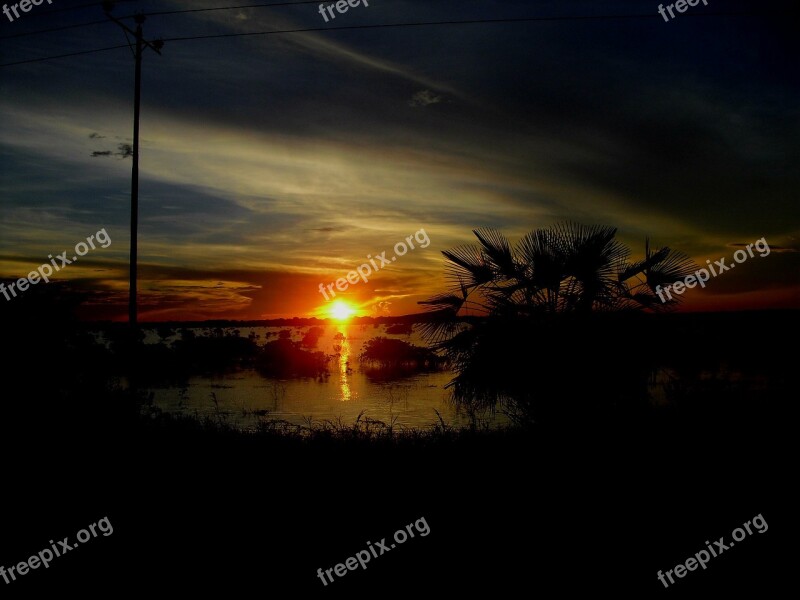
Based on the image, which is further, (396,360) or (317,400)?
(396,360)

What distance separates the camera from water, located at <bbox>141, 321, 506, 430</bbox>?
20.1 meters

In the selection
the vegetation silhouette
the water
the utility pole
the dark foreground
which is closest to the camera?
the dark foreground

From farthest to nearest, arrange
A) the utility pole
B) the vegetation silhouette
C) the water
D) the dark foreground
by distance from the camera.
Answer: the vegetation silhouette
the water
the utility pole
the dark foreground

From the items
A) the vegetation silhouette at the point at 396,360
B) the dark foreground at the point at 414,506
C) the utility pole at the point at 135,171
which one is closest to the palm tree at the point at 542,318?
the dark foreground at the point at 414,506

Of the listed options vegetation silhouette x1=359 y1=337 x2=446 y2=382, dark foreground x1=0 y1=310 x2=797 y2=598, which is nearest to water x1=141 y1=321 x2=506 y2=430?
vegetation silhouette x1=359 y1=337 x2=446 y2=382

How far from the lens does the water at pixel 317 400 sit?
A: 20.1 metres

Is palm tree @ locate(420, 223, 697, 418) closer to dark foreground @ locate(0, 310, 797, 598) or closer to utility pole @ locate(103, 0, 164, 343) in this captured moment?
dark foreground @ locate(0, 310, 797, 598)

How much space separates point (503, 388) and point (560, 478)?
337cm

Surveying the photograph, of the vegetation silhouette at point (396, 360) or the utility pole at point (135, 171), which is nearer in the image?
the utility pole at point (135, 171)

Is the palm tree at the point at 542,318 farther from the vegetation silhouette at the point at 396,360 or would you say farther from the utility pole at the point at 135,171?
the vegetation silhouette at the point at 396,360

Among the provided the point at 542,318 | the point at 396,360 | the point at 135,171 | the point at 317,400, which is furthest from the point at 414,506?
the point at 396,360

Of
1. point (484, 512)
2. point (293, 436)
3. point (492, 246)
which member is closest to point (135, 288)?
point (293, 436)

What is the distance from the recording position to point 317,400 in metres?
26.2

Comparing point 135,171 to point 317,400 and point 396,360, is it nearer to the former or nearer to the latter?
point 317,400
